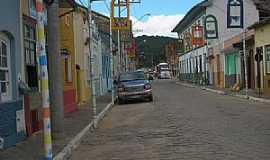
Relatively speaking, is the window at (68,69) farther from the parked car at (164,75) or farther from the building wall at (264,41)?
the parked car at (164,75)

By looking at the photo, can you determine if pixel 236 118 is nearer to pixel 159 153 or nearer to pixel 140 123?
pixel 140 123

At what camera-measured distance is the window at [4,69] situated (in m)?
13.3

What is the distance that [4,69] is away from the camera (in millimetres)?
13422

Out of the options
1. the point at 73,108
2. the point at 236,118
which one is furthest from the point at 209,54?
the point at 236,118

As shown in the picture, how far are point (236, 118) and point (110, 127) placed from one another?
4118 mm

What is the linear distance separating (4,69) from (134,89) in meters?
18.5

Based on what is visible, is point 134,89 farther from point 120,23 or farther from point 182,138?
point 182,138

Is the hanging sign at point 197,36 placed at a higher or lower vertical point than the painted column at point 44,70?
higher

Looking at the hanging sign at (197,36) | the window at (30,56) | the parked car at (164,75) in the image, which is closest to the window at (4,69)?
the window at (30,56)

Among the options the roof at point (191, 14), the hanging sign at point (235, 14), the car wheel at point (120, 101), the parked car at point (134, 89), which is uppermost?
the roof at point (191, 14)

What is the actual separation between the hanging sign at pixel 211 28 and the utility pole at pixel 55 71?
28.8m

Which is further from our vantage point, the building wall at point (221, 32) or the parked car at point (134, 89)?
the building wall at point (221, 32)

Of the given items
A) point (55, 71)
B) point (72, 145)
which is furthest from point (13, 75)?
point (72, 145)

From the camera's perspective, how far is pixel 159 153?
11.4 meters
